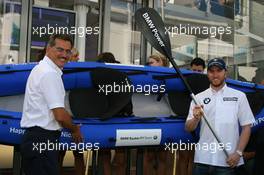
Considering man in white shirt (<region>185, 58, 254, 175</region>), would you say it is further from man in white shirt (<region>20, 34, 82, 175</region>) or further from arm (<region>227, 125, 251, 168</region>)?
man in white shirt (<region>20, 34, 82, 175</region>)

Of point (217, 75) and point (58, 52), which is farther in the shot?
point (217, 75)

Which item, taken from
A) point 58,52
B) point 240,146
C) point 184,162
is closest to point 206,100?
point 240,146

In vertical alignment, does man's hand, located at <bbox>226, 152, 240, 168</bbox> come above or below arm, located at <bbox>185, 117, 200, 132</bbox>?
below

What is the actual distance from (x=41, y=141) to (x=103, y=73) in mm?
1378

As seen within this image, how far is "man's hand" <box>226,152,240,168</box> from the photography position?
9.75 feet

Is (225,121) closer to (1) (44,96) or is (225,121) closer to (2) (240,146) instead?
(2) (240,146)

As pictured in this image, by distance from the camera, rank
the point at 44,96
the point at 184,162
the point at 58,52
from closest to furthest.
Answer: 1. the point at 44,96
2. the point at 58,52
3. the point at 184,162

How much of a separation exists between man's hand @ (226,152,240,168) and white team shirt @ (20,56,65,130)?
46.6 inches

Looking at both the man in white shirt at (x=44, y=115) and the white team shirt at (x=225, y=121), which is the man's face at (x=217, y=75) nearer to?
the white team shirt at (x=225, y=121)

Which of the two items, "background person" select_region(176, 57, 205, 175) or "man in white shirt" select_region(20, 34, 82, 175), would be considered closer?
"man in white shirt" select_region(20, 34, 82, 175)

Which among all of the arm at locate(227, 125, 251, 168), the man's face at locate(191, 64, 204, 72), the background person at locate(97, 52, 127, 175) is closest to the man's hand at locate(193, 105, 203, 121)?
the arm at locate(227, 125, 251, 168)

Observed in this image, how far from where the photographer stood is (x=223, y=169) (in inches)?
118

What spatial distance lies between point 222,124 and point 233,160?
26 centimetres

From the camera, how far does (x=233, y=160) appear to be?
2971mm
